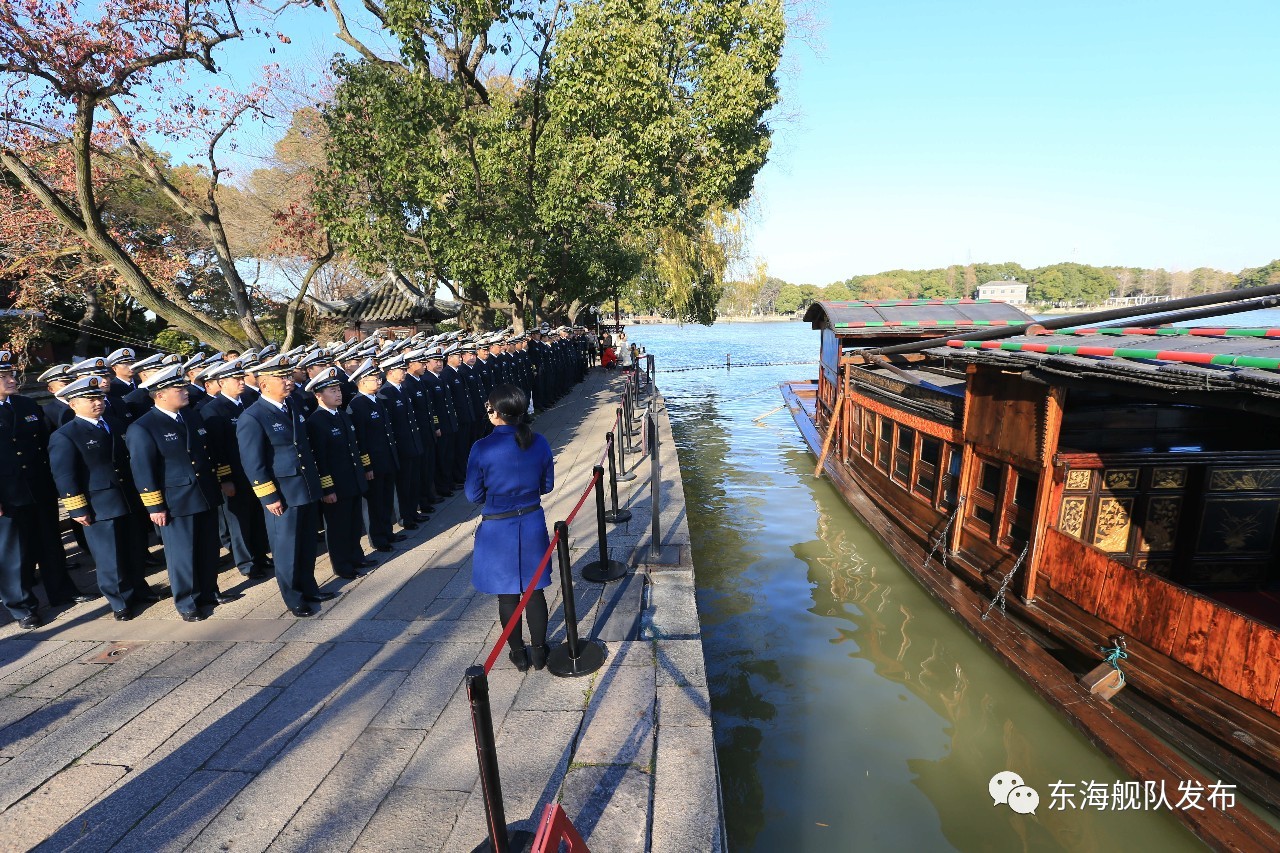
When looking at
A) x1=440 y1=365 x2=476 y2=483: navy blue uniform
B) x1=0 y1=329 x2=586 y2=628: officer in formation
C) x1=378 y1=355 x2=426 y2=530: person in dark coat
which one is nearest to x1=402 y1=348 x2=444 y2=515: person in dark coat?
x1=378 y1=355 x2=426 y2=530: person in dark coat

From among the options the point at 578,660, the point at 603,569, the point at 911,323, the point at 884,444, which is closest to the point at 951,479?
the point at 884,444

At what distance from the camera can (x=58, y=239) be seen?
43.3 ft

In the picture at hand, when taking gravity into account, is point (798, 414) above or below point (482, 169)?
below

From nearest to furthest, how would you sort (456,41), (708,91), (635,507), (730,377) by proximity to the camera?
(635,507)
(456,41)
(708,91)
(730,377)

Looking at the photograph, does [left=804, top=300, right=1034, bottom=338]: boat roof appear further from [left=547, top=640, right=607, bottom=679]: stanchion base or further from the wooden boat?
[left=547, top=640, right=607, bottom=679]: stanchion base

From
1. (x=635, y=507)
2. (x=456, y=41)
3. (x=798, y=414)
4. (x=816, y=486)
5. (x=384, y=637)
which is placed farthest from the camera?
(x=798, y=414)

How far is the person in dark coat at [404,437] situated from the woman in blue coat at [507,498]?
3726 millimetres

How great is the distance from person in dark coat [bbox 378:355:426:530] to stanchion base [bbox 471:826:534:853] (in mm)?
5128

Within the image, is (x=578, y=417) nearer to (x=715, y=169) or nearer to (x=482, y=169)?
(x=482, y=169)

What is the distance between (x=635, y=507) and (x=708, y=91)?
12.0 meters

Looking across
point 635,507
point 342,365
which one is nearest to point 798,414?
point 635,507

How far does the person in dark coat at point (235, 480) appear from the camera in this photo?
5.77 m

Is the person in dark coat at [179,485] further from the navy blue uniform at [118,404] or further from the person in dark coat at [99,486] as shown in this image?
the navy blue uniform at [118,404]

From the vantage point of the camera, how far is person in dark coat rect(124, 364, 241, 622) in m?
4.83
